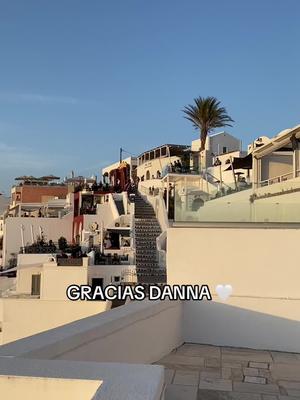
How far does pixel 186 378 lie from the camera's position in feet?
16.5

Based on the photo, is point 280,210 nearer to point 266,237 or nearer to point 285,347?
point 266,237

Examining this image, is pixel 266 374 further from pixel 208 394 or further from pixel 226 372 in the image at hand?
pixel 208 394

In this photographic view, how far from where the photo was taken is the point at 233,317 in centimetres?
679

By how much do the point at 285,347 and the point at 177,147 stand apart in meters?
43.8

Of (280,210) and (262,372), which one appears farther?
(280,210)

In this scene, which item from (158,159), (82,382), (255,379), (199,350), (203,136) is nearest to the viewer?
(82,382)

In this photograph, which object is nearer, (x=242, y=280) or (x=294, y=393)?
(x=294, y=393)

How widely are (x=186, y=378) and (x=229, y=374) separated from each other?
55cm

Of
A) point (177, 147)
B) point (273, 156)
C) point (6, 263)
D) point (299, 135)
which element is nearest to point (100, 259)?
point (273, 156)

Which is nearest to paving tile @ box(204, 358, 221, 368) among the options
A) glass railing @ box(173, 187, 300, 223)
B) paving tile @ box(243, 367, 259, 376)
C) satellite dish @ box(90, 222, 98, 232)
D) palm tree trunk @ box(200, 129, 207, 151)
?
paving tile @ box(243, 367, 259, 376)

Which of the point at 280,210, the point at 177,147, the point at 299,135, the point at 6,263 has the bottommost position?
the point at 6,263

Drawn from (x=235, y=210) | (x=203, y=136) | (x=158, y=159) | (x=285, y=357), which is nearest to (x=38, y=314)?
(x=235, y=210)

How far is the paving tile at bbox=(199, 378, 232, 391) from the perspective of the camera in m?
4.77

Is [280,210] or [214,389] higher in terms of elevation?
[280,210]
